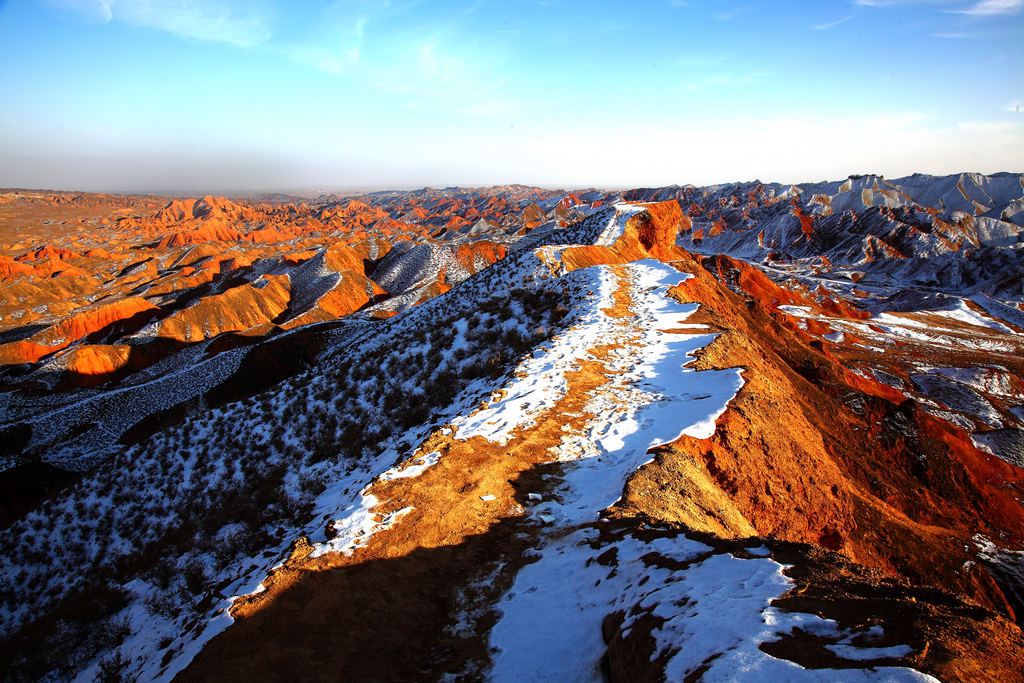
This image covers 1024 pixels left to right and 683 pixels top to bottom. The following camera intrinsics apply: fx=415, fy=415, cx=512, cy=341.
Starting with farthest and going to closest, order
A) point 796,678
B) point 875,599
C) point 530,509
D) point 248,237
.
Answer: point 248,237
point 530,509
point 875,599
point 796,678

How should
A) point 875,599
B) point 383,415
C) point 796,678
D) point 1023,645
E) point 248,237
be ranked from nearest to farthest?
point 796,678 < point 1023,645 < point 875,599 < point 383,415 < point 248,237

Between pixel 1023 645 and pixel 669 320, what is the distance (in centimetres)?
1021

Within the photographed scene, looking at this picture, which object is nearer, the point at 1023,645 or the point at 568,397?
the point at 1023,645

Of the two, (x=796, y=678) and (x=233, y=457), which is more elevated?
(x=796, y=678)

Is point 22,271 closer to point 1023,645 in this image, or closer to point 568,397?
point 568,397

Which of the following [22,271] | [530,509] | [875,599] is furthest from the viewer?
[22,271]

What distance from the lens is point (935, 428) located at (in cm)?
1344

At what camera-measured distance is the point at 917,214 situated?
266 ft

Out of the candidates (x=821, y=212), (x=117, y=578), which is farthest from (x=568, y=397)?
(x=821, y=212)

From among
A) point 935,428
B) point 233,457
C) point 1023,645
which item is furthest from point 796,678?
point 935,428

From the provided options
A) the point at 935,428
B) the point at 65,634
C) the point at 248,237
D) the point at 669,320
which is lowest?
the point at 65,634

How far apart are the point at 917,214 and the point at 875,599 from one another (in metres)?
112

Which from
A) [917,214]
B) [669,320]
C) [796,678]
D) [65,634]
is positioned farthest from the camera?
[917,214]

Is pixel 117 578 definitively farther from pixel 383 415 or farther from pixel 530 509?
pixel 530 509
